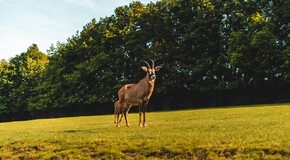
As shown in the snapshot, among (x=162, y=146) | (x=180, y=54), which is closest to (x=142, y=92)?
(x=162, y=146)

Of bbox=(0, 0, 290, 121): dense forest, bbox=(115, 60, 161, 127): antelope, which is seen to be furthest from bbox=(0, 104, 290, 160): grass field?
bbox=(0, 0, 290, 121): dense forest

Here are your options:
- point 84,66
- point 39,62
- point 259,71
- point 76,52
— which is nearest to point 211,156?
point 259,71

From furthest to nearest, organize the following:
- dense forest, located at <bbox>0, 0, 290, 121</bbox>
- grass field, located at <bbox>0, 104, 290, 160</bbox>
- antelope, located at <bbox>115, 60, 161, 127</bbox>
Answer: dense forest, located at <bbox>0, 0, 290, 121</bbox> < antelope, located at <bbox>115, 60, 161, 127</bbox> < grass field, located at <bbox>0, 104, 290, 160</bbox>

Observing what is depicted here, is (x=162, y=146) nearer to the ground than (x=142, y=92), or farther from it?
nearer to the ground

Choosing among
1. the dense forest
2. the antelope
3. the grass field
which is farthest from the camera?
the dense forest

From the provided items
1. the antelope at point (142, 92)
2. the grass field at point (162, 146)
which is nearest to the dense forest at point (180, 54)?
the antelope at point (142, 92)

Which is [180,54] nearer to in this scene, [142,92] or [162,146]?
[142,92]

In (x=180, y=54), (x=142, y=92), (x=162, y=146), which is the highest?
(x=180, y=54)

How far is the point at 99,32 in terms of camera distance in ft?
199

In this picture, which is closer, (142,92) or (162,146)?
(162,146)

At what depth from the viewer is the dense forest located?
1785 inches

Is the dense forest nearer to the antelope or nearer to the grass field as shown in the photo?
the antelope

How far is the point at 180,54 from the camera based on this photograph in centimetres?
5338

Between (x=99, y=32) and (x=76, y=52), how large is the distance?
20.8 feet
